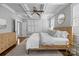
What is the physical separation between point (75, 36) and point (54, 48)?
1.81 ft

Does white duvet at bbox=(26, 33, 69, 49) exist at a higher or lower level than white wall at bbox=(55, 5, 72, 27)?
lower

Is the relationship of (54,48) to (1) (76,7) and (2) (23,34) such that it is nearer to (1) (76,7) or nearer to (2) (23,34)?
(2) (23,34)

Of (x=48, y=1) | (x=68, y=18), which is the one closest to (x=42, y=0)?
(x=48, y=1)

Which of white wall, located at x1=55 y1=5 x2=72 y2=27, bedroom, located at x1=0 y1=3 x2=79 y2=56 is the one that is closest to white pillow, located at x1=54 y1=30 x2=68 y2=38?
bedroom, located at x1=0 y1=3 x2=79 y2=56

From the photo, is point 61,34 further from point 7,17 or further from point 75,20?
point 7,17

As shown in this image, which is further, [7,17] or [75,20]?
[7,17]

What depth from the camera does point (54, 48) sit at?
2771 mm

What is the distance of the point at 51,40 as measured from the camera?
288 cm

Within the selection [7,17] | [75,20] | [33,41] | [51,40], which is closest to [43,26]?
[51,40]

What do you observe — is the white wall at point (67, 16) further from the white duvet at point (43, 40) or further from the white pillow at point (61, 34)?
the white duvet at point (43, 40)

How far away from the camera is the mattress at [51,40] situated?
9.02 ft

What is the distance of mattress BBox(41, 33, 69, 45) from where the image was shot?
9.02 feet

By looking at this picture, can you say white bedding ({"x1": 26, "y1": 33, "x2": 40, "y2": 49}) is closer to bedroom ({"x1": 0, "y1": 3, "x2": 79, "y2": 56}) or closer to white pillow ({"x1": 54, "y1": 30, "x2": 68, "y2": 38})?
bedroom ({"x1": 0, "y1": 3, "x2": 79, "y2": 56})

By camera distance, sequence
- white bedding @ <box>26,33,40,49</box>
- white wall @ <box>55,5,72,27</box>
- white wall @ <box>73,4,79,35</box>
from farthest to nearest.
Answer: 1. white bedding @ <box>26,33,40,49</box>
2. white wall @ <box>55,5,72,27</box>
3. white wall @ <box>73,4,79,35</box>
